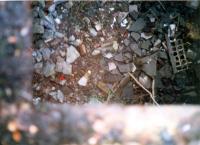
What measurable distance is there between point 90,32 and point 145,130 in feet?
8.83

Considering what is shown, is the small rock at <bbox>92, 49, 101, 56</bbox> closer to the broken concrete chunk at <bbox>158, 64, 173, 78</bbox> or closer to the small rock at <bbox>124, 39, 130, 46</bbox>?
the small rock at <bbox>124, 39, 130, 46</bbox>

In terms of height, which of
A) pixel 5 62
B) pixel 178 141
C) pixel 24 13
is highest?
pixel 24 13

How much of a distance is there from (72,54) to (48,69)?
239 mm

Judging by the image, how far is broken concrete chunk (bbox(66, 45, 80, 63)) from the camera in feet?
15.8

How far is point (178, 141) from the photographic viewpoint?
2.26 metres

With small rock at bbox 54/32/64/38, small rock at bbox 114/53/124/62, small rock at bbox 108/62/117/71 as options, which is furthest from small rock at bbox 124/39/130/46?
small rock at bbox 54/32/64/38

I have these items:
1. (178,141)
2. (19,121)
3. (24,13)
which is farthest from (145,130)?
(24,13)

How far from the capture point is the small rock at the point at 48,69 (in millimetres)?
4742

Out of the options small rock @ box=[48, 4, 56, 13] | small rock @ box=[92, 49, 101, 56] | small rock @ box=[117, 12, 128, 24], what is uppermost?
small rock @ box=[48, 4, 56, 13]

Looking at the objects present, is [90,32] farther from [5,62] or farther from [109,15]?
[5,62]

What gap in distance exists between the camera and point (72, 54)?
15.8ft

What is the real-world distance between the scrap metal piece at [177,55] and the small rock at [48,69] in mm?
988

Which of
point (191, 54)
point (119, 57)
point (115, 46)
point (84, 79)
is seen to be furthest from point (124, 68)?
point (191, 54)

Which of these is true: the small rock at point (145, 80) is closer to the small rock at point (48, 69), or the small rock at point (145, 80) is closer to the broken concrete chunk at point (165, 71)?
the broken concrete chunk at point (165, 71)
